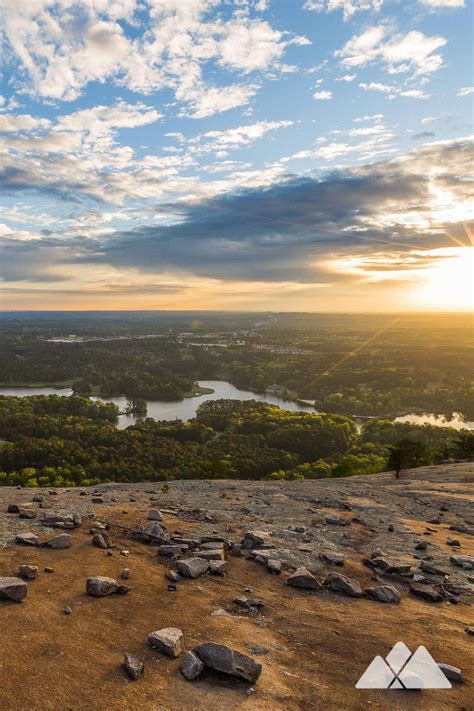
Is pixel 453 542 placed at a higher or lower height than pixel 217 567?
lower

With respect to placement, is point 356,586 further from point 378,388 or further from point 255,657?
point 378,388

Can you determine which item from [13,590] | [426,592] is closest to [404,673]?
[426,592]

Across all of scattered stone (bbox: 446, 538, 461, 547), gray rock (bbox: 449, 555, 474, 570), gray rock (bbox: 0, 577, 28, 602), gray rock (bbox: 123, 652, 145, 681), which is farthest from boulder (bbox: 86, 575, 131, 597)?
scattered stone (bbox: 446, 538, 461, 547)

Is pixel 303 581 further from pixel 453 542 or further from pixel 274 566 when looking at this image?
pixel 453 542

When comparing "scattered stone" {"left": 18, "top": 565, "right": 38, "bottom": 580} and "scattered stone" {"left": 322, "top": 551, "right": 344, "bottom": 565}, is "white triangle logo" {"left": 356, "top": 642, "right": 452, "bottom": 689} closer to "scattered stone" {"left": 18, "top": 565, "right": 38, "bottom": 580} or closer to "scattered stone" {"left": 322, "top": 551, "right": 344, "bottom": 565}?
"scattered stone" {"left": 322, "top": 551, "right": 344, "bottom": 565}

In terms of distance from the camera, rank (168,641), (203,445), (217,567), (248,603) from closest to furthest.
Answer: (168,641)
(248,603)
(217,567)
(203,445)

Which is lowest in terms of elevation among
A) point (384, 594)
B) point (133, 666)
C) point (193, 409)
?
point (193, 409)

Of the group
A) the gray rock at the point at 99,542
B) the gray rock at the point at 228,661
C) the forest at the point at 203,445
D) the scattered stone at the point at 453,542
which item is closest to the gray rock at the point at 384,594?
the gray rock at the point at 228,661
